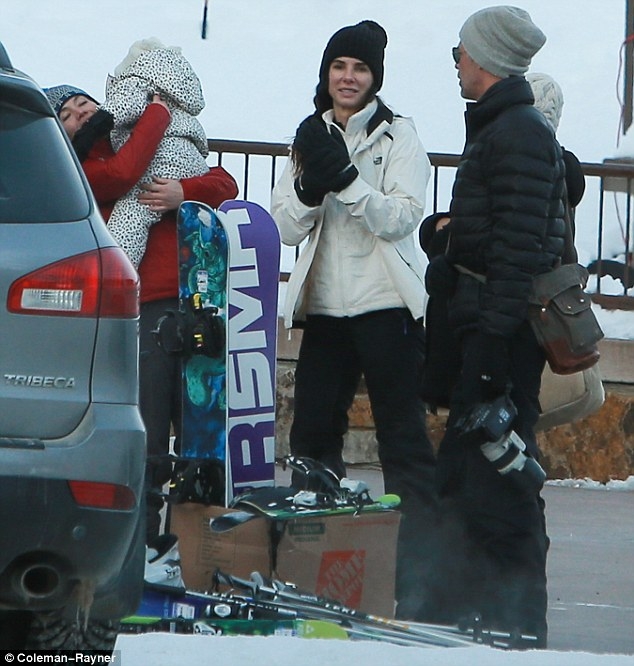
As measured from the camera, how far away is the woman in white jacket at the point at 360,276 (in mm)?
5930

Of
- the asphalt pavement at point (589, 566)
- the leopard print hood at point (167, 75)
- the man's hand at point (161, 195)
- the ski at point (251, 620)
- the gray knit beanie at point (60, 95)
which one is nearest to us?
the ski at point (251, 620)

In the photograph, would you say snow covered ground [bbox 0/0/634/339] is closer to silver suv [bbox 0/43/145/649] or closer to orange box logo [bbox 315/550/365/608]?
orange box logo [bbox 315/550/365/608]

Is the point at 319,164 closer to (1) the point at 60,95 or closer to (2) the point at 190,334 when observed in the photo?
(2) the point at 190,334

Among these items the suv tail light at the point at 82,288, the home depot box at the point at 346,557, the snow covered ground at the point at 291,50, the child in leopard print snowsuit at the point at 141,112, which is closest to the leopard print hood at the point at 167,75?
the child in leopard print snowsuit at the point at 141,112

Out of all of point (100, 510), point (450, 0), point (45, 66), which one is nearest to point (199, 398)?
point (100, 510)

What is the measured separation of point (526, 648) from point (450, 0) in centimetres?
1666

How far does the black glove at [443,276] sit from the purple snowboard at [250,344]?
0.68m

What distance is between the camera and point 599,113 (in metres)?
19.7

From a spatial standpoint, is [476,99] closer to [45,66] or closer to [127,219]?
[127,219]

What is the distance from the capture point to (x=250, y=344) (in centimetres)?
→ 579

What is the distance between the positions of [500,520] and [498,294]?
0.67m

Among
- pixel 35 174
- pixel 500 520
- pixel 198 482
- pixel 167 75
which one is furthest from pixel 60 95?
pixel 35 174

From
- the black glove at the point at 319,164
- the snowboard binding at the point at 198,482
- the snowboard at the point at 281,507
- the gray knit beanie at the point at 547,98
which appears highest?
the gray knit beanie at the point at 547,98

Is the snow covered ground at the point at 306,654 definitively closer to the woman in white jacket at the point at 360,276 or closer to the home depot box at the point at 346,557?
the home depot box at the point at 346,557
